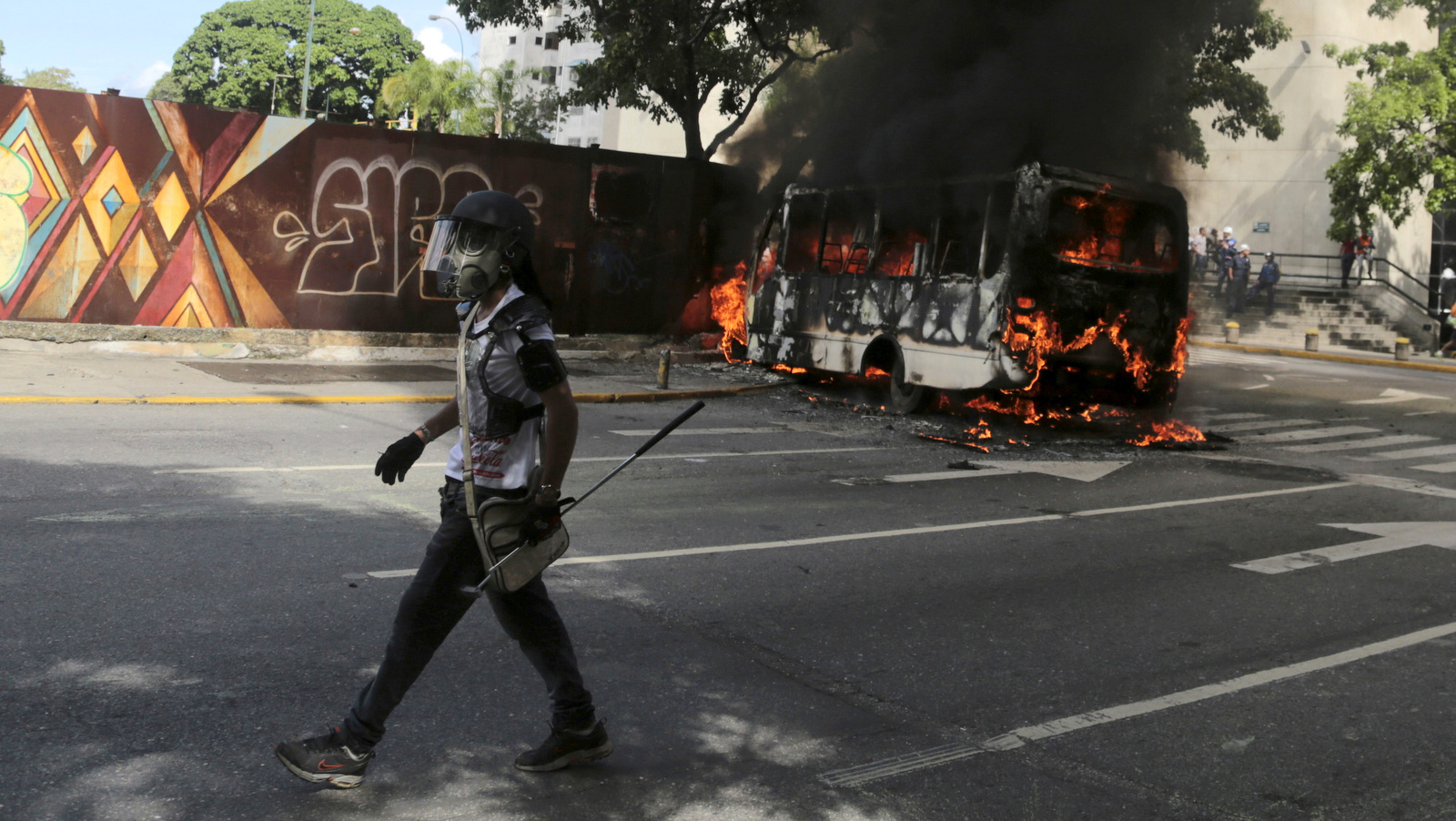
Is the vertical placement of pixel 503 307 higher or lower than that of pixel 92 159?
lower

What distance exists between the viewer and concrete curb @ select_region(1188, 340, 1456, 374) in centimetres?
2427

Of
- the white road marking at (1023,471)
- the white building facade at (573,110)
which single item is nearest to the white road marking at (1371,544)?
the white road marking at (1023,471)

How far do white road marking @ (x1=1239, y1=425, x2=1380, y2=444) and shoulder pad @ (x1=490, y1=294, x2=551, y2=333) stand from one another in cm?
1069

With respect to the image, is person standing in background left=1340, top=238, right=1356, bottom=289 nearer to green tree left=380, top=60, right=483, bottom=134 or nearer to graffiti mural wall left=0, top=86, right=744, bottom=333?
graffiti mural wall left=0, top=86, right=744, bottom=333

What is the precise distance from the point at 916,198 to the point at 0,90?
9.41 meters

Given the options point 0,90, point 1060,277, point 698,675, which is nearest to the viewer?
point 698,675

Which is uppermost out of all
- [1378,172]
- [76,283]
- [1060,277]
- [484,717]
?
[1378,172]

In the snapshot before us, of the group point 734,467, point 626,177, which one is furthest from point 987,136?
point 734,467

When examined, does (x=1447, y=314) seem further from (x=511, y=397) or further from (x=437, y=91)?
(x=437, y=91)

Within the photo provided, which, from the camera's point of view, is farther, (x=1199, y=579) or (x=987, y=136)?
(x=987, y=136)

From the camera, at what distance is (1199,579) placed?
6715mm

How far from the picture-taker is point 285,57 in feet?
249

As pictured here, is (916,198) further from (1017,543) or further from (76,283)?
(76,283)

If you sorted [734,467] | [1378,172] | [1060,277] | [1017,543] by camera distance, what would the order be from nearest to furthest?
[1017,543], [734,467], [1060,277], [1378,172]
